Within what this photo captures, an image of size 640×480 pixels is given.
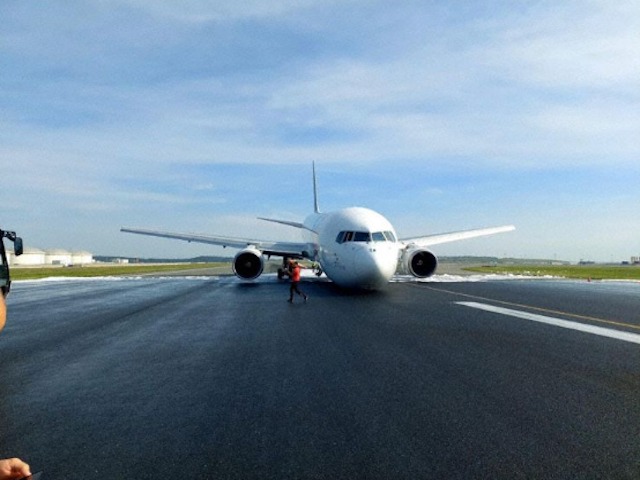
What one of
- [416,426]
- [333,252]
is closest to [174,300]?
[333,252]

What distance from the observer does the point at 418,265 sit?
1022 inches

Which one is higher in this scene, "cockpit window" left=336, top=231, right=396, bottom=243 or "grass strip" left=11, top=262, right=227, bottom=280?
"cockpit window" left=336, top=231, right=396, bottom=243

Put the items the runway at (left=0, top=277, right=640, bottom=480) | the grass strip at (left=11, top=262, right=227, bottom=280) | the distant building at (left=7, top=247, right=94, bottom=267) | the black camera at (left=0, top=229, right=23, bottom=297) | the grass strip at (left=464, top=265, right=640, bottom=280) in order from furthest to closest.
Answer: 1. the distant building at (left=7, top=247, right=94, bottom=267)
2. the grass strip at (left=464, top=265, right=640, bottom=280)
3. the grass strip at (left=11, top=262, right=227, bottom=280)
4. the black camera at (left=0, top=229, right=23, bottom=297)
5. the runway at (left=0, top=277, right=640, bottom=480)

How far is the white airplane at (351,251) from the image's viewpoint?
60.5 feet

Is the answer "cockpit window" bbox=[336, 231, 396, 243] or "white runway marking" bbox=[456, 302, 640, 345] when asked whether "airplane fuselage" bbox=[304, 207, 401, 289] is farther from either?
"white runway marking" bbox=[456, 302, 640, 345]

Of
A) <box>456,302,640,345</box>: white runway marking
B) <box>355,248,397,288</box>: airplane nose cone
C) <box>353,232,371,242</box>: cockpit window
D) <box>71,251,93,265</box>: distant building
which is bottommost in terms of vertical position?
<box>456,302,640,345</box>: white runway marking

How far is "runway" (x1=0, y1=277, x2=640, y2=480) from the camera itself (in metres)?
3.54

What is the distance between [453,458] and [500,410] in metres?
1.46

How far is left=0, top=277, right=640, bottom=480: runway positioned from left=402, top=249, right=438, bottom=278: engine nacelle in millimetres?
14160

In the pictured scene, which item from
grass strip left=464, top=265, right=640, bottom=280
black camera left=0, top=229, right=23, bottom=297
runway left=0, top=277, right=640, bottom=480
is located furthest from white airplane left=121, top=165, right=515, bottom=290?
grass strip left=464, top=265, right=640, bottom=280

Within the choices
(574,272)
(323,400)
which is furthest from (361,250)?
(574,272)

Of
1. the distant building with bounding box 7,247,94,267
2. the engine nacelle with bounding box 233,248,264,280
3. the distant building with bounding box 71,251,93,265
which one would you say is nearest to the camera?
the engine nacelle with bounding box 233,248,264,280

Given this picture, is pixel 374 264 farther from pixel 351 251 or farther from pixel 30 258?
pixel 30 258

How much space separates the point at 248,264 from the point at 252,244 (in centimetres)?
314
